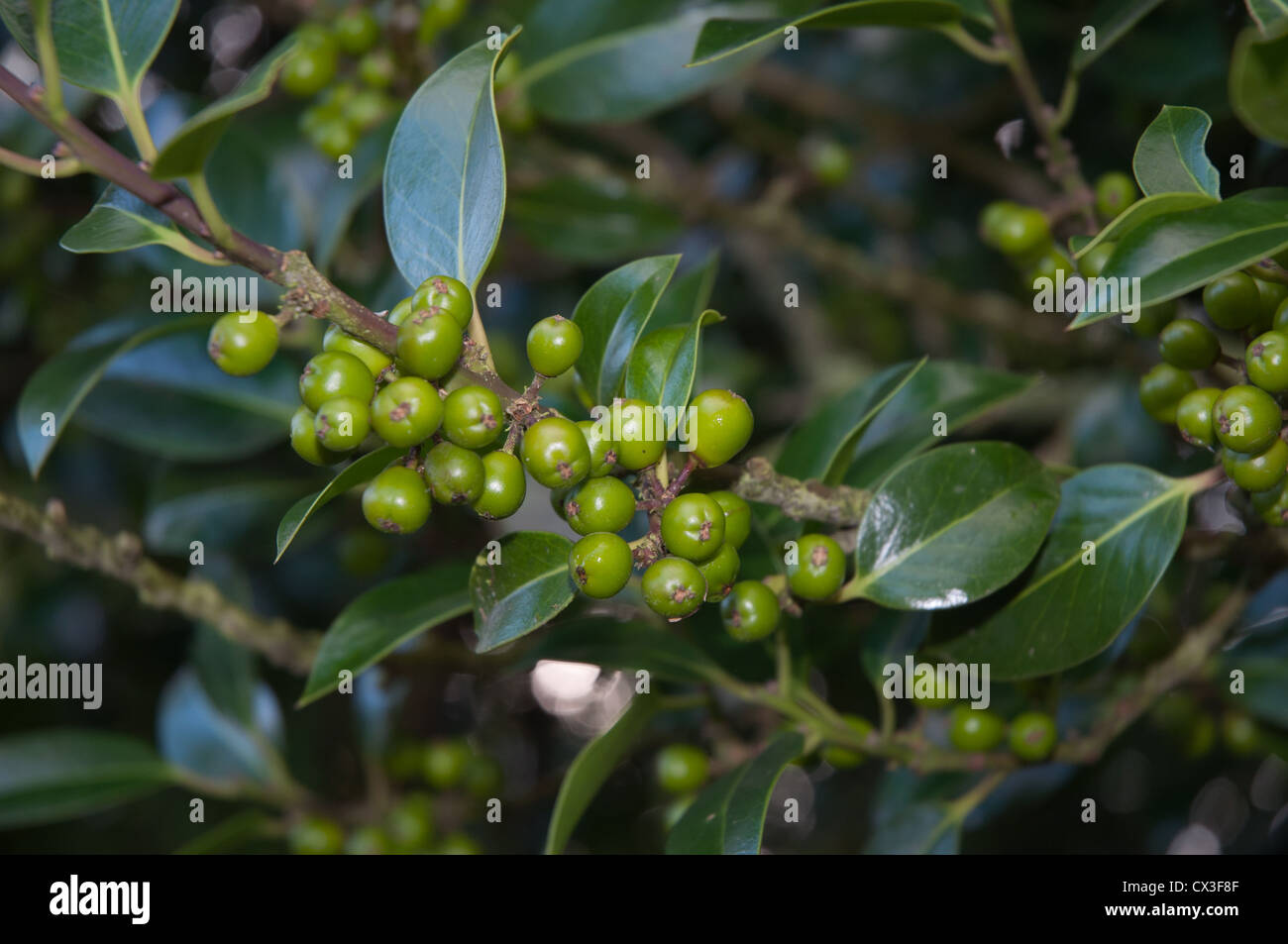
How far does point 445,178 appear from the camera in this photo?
3.54 ft

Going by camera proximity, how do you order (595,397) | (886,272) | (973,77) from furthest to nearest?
(973,77)
(886,272)
(595,397)

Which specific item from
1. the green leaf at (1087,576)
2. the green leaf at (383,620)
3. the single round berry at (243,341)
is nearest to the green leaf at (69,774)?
the green leaf at (383,620)

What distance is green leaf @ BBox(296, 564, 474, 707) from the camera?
117cm

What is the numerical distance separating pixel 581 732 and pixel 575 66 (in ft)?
5.13

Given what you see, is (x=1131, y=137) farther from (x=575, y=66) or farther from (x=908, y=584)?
(x=908, y=584)

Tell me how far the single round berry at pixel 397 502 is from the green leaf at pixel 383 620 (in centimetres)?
27

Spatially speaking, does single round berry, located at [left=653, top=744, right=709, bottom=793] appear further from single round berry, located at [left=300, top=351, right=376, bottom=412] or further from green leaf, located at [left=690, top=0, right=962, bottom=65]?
green leaf, located at [left=690, top=0, right=962, bottom=65]

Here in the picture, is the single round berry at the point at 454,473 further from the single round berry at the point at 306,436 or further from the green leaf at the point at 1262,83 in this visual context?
the green leaf at the point at 1262,83

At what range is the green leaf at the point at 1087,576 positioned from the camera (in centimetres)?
115

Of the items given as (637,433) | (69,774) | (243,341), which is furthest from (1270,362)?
(69,774)

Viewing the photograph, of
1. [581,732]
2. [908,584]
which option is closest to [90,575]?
[581,732]

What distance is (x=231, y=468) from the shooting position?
1993mm

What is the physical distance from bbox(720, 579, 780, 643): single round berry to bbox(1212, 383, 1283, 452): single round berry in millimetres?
460

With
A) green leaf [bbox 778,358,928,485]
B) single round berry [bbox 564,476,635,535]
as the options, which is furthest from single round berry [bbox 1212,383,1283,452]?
single round berry [bbox 564,476,635,535]
